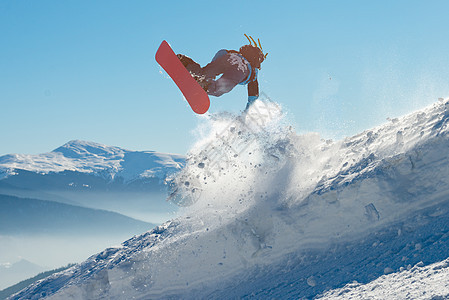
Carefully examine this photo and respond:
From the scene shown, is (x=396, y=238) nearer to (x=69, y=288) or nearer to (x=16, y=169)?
(x=69, y=288)

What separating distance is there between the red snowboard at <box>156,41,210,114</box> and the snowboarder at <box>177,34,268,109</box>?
0.56ft

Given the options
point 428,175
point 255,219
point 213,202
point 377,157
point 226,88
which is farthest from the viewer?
point 213,202

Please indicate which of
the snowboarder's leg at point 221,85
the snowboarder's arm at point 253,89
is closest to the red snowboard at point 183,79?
the snowboarder's leg at point 221,85

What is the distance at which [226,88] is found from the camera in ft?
28.6

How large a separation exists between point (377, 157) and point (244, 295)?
3502mm

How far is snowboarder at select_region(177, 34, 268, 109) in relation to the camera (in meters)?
8.49

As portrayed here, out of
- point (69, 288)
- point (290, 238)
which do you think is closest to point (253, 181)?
point (290, 238)

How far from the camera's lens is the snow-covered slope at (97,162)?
104812 mm

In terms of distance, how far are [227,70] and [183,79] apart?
0.98m

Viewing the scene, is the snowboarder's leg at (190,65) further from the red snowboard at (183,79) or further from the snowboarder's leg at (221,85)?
the snowboarder's leg at (221,85)

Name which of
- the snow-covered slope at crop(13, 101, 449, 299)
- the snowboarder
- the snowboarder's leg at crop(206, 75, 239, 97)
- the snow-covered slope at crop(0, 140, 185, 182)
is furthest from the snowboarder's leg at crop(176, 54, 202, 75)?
the snow-covered slope at crop(0, 140, 185, 182)

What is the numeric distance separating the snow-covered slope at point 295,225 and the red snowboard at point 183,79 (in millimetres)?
2199

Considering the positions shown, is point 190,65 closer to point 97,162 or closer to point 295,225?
point 295,225

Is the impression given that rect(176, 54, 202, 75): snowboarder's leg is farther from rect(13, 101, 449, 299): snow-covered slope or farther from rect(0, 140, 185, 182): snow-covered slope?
rect(0, 140, 185, 182): snow-covered slope
